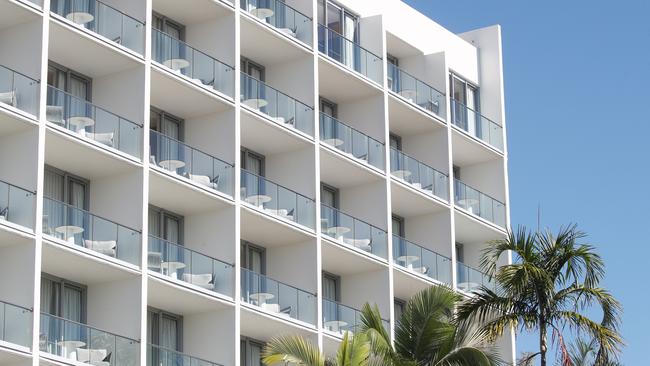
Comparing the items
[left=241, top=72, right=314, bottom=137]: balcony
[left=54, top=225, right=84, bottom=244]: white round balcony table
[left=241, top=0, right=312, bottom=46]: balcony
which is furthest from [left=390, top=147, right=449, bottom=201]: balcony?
[left=54, top=225, right=84, bottom=244]: white round balcony table

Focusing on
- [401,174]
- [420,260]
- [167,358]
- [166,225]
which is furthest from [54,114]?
[420,260]

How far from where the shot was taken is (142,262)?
5119 centimetres

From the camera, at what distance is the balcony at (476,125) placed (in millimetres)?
70919

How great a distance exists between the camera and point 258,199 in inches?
2285

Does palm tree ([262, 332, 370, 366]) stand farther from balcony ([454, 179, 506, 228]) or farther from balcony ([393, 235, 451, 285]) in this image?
balcony ([454, 179, 506, 228])

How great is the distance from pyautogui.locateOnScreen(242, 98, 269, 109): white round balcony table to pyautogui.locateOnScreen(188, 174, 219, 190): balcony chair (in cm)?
370

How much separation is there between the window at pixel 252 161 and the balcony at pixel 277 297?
4675 mm

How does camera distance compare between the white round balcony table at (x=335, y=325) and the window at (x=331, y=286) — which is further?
the window at (x=331, y=286)

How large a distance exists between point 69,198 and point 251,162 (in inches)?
393

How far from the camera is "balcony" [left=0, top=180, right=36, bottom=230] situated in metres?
47.6

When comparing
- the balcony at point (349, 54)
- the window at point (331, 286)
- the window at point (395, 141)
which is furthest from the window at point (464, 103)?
the window at point (331, 286)

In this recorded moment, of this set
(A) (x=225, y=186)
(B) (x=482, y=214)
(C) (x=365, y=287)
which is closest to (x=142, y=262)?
(A) (x=225, y=186)

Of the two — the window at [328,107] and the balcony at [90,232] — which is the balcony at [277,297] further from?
the window at [328,107]

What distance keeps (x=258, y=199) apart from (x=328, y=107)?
29.2ft
